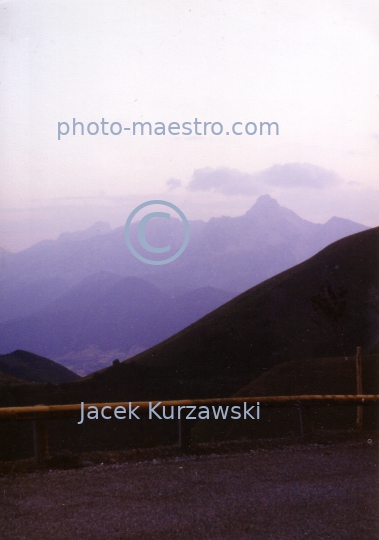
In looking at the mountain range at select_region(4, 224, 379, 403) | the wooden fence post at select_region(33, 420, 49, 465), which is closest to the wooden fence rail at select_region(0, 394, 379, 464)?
the wooden fence post at select_region(33, 420, 49, 465)

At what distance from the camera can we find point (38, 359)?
202ft

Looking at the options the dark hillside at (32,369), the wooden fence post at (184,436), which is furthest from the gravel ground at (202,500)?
the dark hillside at (32,369)

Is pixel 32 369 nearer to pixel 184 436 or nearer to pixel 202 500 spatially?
pixel 184 436

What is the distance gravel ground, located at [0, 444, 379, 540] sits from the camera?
13.8ft

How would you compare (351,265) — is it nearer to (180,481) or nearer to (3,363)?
(3,363)

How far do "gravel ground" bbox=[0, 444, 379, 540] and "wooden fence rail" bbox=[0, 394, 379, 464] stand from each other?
0.40 meters

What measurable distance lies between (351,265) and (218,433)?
155 ft

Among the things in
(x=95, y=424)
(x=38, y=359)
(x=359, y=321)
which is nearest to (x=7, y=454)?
(x=95, y=424)

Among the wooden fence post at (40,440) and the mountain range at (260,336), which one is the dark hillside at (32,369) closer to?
the mountain range at (260,336)

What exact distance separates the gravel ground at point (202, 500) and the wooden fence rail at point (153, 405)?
40cm

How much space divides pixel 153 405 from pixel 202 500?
1868mm

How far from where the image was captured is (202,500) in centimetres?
499

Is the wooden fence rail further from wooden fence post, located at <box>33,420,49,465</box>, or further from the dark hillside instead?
the dark hillside

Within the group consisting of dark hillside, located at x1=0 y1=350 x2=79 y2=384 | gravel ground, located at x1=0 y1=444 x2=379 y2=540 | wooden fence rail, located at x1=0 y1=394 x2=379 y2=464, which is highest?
wooden fence rail, located at x1=0 y1=394 x2=379 y2=464
